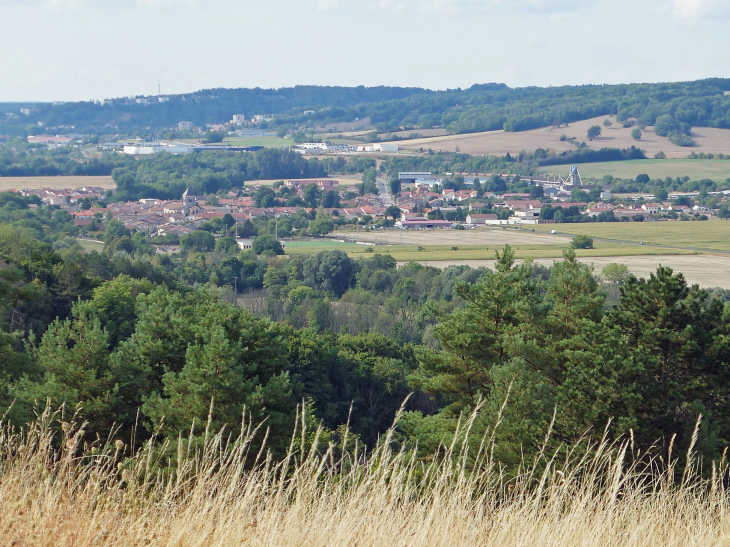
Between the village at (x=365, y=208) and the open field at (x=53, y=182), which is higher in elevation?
A: the open field at (x=53, y=182)

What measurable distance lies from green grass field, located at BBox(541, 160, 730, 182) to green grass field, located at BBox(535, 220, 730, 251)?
140ft

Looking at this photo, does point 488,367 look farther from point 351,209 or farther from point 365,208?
point 351,209

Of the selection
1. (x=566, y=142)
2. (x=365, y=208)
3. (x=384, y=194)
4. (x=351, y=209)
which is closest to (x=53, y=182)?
(x=384, y=194)

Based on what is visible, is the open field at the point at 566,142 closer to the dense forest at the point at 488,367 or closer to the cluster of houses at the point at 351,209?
the cluster of houses at the point at 351,209

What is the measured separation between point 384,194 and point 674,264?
71.5 m

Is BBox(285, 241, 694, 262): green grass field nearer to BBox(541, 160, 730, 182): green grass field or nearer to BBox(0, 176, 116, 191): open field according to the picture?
BBox(0, 176, 116, 191): open field

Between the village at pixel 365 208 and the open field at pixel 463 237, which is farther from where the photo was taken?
the village at pixel 365 208

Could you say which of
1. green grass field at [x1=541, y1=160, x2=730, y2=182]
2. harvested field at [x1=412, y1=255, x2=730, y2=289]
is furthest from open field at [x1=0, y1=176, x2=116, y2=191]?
harvested field at [x1=412, y1=255, x2=730, y2=289]

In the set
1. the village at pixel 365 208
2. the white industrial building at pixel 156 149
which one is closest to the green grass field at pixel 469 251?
the village at pixel 365 208

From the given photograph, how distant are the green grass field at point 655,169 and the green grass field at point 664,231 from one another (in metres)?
42.6

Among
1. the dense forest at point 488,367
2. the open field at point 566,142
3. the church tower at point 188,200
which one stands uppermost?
the dense forest at point 488,367

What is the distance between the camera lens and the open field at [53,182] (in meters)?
117

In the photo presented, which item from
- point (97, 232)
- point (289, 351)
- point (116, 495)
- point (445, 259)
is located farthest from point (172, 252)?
point (116, 495)

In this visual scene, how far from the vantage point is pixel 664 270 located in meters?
12.6
